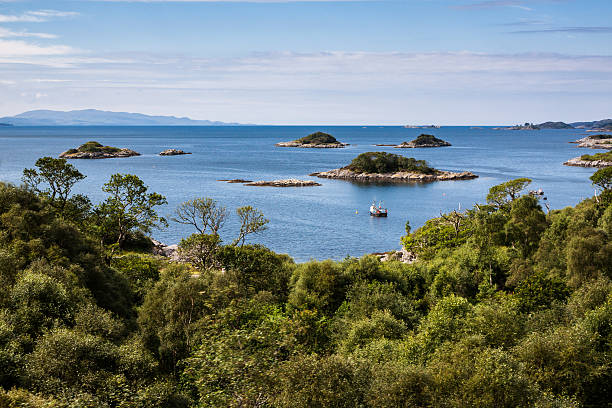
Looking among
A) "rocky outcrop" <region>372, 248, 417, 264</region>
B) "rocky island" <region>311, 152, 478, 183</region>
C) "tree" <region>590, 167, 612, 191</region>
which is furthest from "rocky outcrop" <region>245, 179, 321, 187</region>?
"tree" <region>590, 167, 612, 191</region>

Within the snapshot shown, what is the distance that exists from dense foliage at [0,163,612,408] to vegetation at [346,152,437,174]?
11596 centimetres

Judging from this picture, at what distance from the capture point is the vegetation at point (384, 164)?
166750 mm

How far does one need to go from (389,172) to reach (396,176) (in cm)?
537

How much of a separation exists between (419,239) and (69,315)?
1821 inches

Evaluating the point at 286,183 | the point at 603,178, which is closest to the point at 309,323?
the point at 603,178

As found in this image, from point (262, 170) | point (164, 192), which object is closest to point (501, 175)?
point (262, 170)

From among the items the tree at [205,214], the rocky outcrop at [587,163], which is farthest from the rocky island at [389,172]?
the tree at [205,214]

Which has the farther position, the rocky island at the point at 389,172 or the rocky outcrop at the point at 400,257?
the rocky island at the point at 389,172

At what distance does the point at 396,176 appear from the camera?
163 metres

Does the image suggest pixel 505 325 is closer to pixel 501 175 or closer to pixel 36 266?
pixel 36 266

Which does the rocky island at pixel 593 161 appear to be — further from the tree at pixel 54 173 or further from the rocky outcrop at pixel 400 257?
the tree at pixel 54 173

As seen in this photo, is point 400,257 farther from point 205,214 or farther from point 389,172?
point 389,172

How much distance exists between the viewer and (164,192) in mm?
122188

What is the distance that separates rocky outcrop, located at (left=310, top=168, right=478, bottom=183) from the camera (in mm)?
155375
